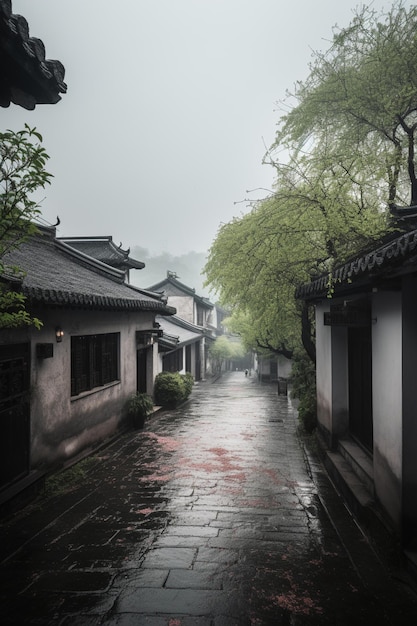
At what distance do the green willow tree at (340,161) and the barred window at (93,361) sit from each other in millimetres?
3951

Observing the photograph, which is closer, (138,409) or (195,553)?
(195,553)

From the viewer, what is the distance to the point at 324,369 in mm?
10367

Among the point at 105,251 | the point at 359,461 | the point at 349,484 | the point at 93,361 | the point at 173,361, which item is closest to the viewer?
the point at 349,484

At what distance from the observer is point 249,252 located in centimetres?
1028

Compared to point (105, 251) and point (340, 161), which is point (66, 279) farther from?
point (105, 251)

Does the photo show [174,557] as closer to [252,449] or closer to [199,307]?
[252,449]

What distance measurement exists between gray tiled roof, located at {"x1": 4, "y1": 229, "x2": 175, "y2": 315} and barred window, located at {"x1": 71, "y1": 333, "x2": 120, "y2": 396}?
3.68ft

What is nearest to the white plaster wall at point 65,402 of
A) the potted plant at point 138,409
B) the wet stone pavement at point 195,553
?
the potted plant at point 138,409

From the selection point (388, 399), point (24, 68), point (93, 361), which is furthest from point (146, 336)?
point (24, 68)

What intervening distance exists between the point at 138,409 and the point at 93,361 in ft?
9.90

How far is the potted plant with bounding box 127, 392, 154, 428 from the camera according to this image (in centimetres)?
1328

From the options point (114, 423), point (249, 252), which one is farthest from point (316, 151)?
point (114, 423)

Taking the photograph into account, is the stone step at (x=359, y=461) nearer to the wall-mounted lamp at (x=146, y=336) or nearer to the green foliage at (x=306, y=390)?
→ the green foliage at (x=306, y=390)

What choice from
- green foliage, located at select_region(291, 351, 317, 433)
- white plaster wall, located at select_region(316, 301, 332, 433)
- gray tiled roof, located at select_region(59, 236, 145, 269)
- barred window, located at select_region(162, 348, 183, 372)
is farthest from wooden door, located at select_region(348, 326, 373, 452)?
barred window, located at select_region(162, 348, 183, 372)
